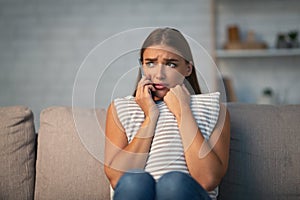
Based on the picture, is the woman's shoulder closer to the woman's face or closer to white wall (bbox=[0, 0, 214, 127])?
the woman's face

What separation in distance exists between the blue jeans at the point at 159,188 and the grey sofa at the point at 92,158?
42 centimetres

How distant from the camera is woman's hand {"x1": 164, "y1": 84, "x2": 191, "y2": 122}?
1707mm

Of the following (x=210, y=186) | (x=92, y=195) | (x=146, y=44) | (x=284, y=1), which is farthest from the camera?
(x=284, y=1)

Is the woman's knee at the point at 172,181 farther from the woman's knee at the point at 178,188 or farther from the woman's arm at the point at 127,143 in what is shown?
the woman's arm at the point at 127,143

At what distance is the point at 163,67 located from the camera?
5.52 feet

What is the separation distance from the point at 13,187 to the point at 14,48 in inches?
78.2

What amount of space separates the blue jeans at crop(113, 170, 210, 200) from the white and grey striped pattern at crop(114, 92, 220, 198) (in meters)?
0.19

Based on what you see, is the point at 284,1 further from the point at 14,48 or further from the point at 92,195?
the point at 92,195

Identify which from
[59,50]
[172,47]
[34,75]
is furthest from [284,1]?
[172,47]

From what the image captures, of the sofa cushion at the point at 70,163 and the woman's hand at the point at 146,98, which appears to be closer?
the woman's hand at the point at 146,98

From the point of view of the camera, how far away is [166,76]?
171 centimetres

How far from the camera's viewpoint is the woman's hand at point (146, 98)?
171cm

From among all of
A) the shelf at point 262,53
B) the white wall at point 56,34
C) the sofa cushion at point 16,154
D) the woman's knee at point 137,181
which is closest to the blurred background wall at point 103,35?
the white wall at point 56,34

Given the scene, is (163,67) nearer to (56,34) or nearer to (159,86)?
(159,86)
